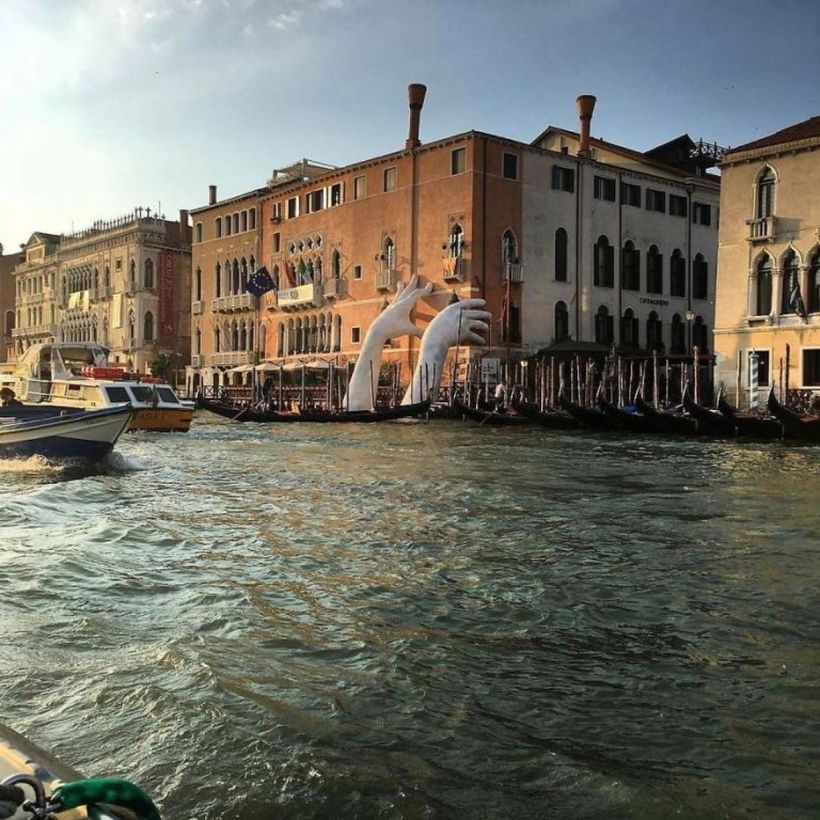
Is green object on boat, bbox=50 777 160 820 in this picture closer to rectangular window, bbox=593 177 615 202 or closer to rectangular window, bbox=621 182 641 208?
rectangular window, bbox=593 177 615 202

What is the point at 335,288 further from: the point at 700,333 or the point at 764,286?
the point at 764,286

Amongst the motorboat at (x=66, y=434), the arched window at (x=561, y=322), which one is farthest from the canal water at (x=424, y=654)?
the arched window at (x=561, y=322)

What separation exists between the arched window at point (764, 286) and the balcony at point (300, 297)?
15.0 metres

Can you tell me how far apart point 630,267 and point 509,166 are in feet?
18.6

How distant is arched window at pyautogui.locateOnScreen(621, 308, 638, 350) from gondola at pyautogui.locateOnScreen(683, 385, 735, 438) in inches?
432

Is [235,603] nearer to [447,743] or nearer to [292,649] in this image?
[292,649]

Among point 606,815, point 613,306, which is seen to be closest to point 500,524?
point 606,815

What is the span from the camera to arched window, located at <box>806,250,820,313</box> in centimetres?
2148

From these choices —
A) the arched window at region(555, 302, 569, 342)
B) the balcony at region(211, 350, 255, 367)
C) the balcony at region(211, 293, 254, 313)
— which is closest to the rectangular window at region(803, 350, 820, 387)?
the arched window at region(555, 302, 569, 342)

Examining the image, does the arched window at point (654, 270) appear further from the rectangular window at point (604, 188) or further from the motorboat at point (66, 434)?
the motorboat at point (66, 434)

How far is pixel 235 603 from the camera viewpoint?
16.2 ft

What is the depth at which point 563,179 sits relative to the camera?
2892cm

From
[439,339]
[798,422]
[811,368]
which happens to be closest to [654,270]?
[439,339]

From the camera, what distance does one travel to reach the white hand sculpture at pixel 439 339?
25.4 meters
